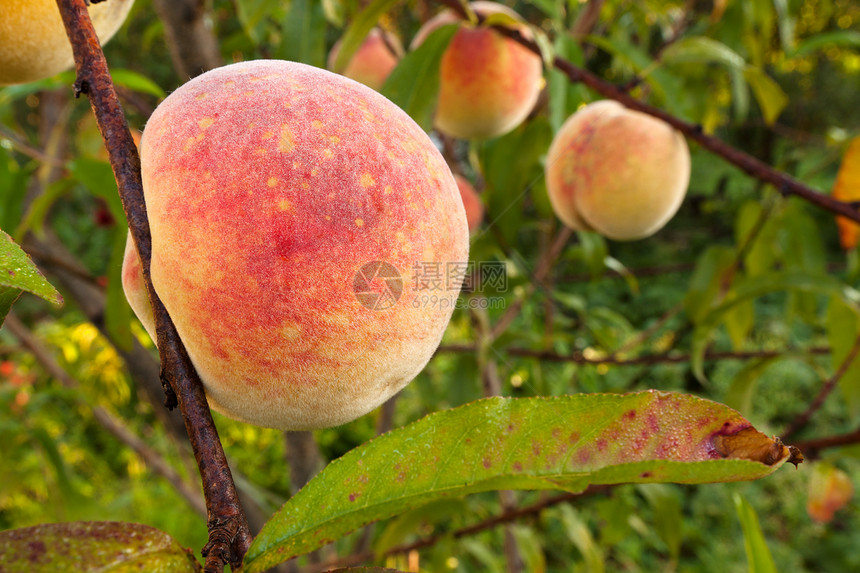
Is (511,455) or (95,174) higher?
(511,455)

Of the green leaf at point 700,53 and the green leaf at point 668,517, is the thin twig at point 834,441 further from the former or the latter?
the green leaf at point 700,53

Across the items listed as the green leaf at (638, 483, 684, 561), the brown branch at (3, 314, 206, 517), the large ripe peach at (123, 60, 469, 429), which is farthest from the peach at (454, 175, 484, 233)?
the large ripe peach at (123, 60, 469, 429)

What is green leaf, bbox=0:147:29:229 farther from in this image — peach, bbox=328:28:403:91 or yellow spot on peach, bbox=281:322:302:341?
yellow spot on peach, bbox=281:322:302:341

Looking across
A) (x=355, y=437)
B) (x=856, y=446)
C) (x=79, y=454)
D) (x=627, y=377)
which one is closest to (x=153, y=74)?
(x=79, y=454)

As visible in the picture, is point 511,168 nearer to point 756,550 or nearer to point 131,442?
point 756,550

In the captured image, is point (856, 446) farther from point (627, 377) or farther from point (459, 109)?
point (627, 377)

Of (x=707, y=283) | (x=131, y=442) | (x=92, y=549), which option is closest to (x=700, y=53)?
(x=707, y=283)
